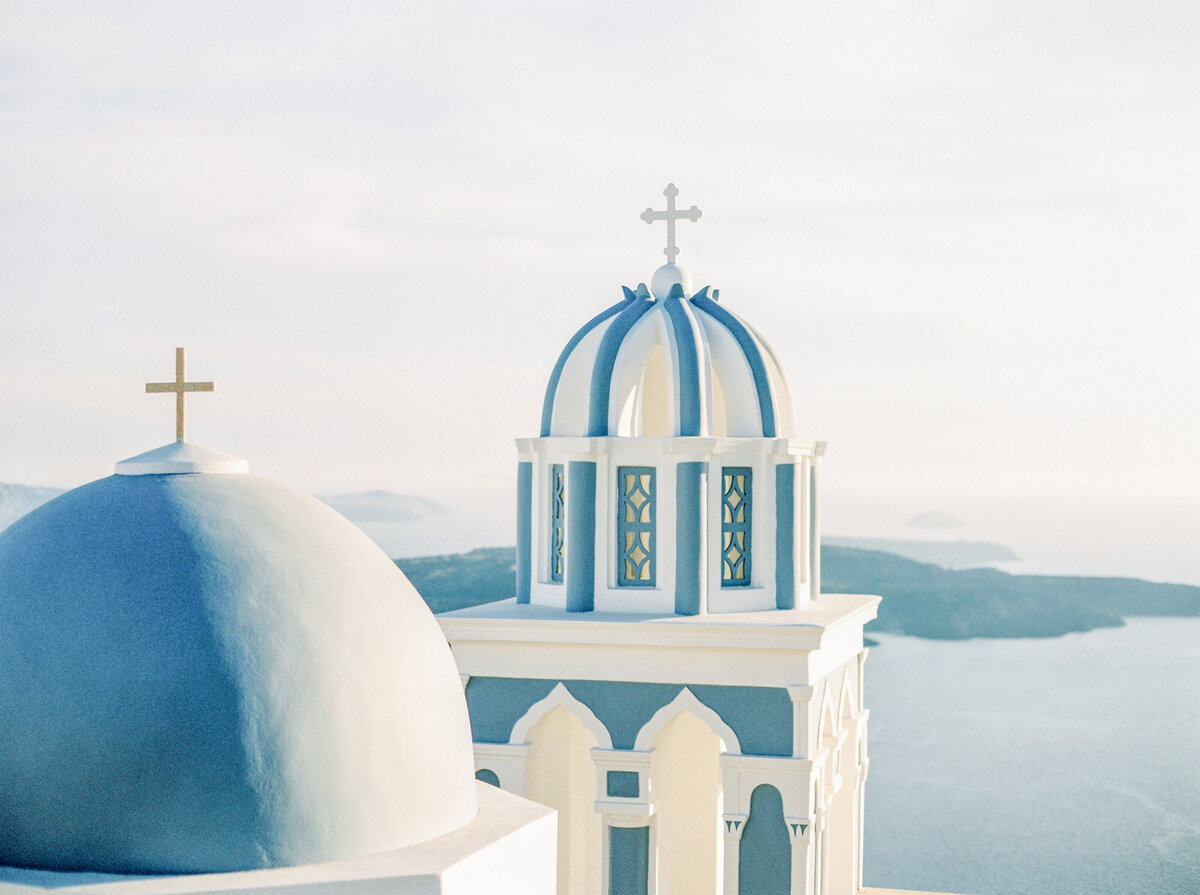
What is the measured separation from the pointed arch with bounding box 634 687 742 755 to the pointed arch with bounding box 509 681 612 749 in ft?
0.93

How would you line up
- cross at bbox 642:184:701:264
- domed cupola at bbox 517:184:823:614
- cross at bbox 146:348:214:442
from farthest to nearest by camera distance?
1. cross at bbox 642:184:701:264
2. domed cupola at bbox 517:184:823:614
3. cross at bbox 146:348:214:442

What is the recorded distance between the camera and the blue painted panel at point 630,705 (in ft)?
36.1

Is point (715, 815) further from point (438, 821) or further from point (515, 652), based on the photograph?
point (438, 821)

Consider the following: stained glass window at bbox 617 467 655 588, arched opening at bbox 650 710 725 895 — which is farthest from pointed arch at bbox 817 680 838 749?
stained glass window at bbox 617 467 655 588

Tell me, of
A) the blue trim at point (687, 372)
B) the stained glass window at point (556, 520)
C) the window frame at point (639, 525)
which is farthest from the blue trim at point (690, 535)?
the stained glass window at point (556, 520)

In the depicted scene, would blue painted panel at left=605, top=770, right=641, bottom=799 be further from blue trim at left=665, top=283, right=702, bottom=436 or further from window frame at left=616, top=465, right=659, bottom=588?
blue trim at left=665, top=283, right=702, bottom=436

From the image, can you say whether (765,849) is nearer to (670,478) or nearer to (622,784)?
(622,784)

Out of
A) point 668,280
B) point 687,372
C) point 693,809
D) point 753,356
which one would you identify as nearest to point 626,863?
point 693,809

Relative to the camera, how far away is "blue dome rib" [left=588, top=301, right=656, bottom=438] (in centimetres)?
1216

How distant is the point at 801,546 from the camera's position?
40.2 ft

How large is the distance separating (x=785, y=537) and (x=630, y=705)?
1934 mm

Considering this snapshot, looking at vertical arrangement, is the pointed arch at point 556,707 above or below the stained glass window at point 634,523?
below

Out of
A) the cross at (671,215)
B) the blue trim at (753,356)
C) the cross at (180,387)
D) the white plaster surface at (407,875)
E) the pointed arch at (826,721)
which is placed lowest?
the pointed arch at (826,721)

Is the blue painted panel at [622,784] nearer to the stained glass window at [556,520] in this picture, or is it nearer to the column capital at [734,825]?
the column capital at [734,825]
